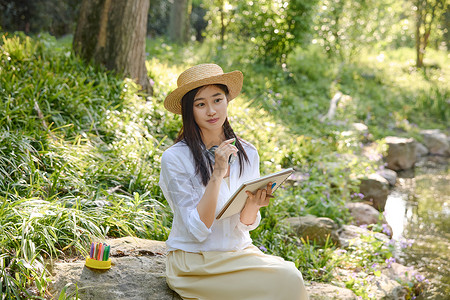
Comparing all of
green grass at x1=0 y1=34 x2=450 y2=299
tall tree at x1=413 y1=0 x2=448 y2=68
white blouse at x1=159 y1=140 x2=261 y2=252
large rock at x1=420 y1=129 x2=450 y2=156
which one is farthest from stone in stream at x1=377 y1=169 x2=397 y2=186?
→ tall tree at x1=413 y1=0 x2=448 y2=68

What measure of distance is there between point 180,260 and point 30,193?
1705 mm

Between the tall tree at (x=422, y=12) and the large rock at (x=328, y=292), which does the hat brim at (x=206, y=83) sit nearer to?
the large rock at (x=328, y=292)

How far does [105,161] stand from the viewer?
488 cm

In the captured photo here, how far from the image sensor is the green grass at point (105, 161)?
3531mm

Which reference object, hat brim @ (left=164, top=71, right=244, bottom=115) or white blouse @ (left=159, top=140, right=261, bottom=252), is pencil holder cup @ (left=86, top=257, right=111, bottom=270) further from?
hat brim @ (left=164, top=71, right=244, bottom=115)

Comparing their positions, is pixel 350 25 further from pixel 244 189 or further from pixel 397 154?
pixel 244 189

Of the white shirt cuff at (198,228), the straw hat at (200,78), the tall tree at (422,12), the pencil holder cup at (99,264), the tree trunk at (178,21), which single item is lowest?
the pencil holder cup at (99,264)

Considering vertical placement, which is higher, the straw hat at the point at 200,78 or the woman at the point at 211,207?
the straw hat at the point at 200,78

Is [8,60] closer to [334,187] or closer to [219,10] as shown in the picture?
[334,187]

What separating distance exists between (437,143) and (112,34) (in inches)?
282

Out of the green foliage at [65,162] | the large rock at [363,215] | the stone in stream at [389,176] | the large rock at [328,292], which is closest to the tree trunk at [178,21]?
the green foliage at [65,162]

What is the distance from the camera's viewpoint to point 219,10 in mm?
12867

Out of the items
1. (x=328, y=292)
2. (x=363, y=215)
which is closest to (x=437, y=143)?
(x=363, y=215)

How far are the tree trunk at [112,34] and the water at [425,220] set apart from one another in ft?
12.7
